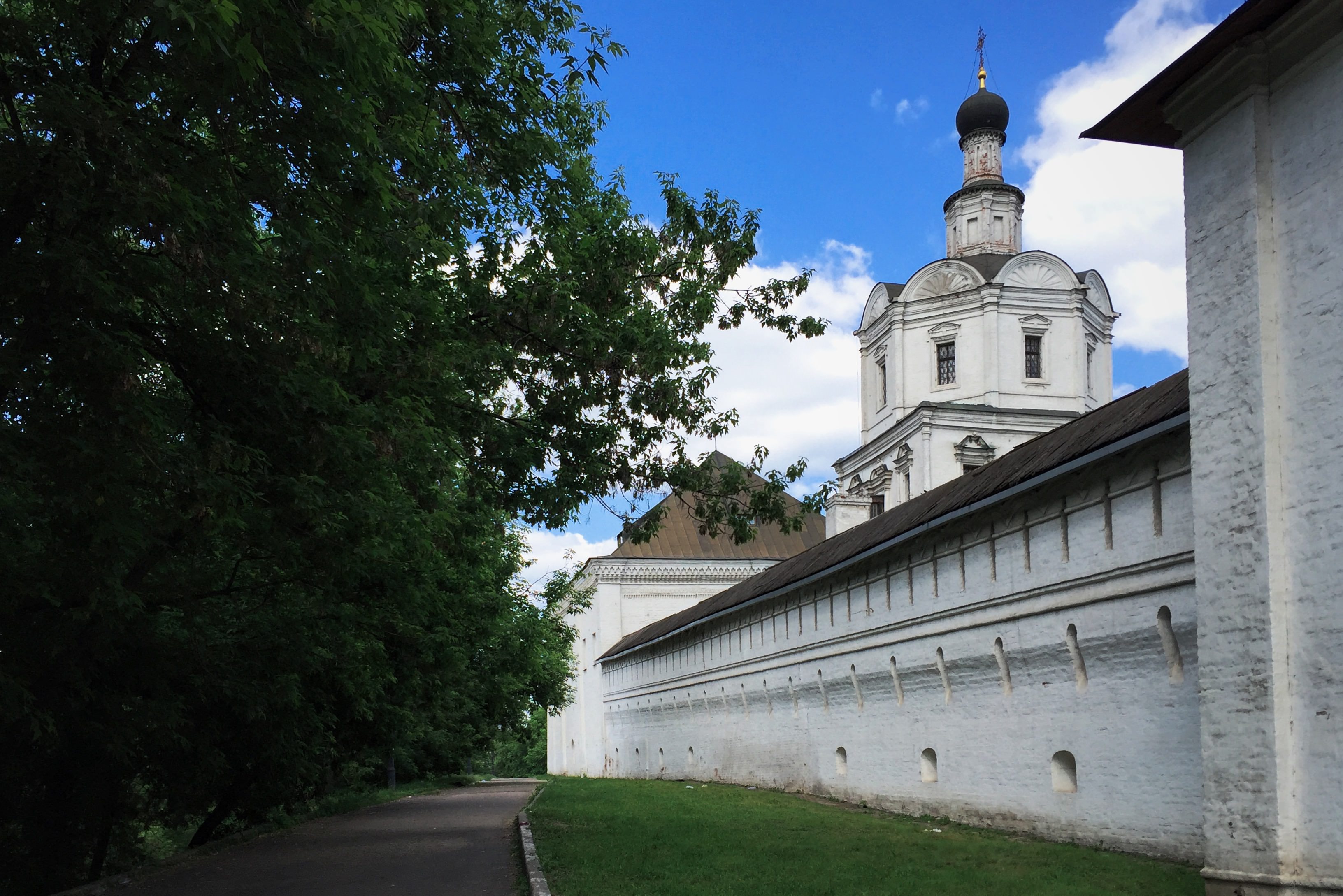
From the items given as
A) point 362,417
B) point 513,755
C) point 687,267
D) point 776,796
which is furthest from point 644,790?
point 513,755

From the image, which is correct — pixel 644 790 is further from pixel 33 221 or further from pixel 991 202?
pixel 991 202

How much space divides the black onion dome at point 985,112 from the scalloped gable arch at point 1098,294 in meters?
6.30

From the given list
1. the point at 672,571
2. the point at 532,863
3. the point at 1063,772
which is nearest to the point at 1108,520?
the point at 1063,772

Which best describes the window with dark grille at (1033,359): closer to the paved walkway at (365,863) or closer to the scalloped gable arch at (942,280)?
the scalloped gable arch at (942,280)

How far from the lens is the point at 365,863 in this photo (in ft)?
50.0

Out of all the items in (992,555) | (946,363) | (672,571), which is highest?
(946,363)

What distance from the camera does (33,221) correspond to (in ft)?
28.8

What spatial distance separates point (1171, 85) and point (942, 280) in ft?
116

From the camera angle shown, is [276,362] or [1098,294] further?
[1098,294]

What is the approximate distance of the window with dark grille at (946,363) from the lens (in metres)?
45.7

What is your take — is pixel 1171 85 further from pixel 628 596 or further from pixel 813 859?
pixel 628 596

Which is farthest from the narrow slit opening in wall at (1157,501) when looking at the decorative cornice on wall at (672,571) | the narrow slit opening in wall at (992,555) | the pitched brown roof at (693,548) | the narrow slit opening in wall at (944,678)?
the decorative cornice on wall at (672,571)

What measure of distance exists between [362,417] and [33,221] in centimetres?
276

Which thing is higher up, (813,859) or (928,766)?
(928,766)
